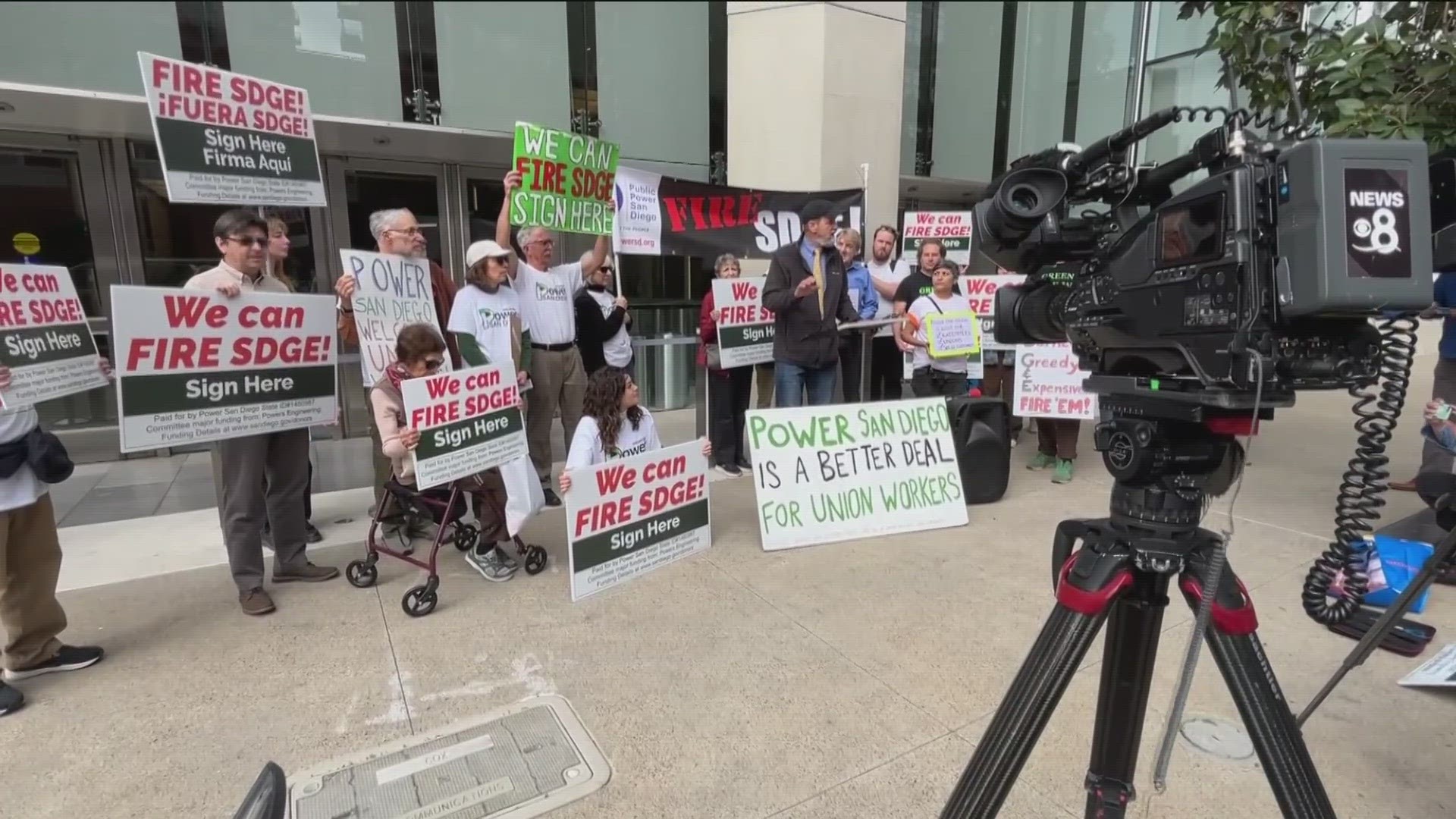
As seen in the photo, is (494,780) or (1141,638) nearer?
(1141,638)

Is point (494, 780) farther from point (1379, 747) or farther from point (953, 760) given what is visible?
point (1379, 747)

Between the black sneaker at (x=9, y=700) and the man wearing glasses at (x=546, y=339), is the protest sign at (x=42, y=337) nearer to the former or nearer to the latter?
the black sneaker at (x=9, y=700)

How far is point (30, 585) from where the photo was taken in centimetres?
285

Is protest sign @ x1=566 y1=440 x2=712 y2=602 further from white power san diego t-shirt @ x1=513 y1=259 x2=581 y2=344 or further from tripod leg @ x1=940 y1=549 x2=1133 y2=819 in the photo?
tripod leg @ x1=940 y1=549 x2=1133 y2=819

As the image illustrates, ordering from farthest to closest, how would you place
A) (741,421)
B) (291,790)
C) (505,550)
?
(741,421) < (505,550) < (291,790)

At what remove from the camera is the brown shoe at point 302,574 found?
3.80 metres

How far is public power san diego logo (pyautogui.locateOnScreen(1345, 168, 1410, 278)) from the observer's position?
3.62ft

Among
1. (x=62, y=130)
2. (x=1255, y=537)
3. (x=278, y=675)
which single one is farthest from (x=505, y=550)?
(x=62, y=130)

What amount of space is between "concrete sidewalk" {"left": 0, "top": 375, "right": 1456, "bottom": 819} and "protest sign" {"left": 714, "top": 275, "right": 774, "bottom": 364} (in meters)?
1.95

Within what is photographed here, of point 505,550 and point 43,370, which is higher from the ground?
point 43,370

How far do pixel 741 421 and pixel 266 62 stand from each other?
5.24 m

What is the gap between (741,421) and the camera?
6.15m

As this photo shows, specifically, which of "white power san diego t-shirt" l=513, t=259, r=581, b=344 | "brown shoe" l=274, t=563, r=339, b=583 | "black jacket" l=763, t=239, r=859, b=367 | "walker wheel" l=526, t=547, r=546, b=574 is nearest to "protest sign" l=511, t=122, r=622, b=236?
"white power san diego t-shirt" l=513, t=259, r=581, b=344

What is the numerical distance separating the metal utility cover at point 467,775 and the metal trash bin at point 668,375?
586cm
